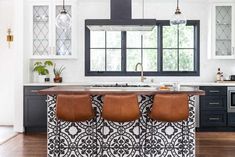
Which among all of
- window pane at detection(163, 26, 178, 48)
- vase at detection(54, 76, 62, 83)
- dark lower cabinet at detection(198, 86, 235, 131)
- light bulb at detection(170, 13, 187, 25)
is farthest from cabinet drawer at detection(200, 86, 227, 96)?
vase at detection(54, 76, 62, 83)

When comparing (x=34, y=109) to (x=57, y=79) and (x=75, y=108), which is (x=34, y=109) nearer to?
(x=57, y=79)

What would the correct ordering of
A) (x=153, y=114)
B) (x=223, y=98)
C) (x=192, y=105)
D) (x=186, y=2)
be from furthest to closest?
1. (x=186, y=2)
2. (x=223, y=98)
3. (x=192, y=105)
4. (x=153, y=114)

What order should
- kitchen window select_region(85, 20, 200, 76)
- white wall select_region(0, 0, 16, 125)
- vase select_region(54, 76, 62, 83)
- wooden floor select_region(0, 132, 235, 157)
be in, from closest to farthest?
wooden floor select_region(0, 132, 235, 157), vase select_region(54, 76, 62, 83), kitchen window select_region(85, 20, 200, 76), white wall select_region(0, 0, 16, 125)

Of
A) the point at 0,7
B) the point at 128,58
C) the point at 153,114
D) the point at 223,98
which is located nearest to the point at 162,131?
the point at 153,114

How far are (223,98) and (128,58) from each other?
212 cm

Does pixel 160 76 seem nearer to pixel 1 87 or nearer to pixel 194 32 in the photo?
pixel 194 32

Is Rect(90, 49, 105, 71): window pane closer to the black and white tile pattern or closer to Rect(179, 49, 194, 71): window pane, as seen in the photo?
Rect(179, 49, 194, 71): window pane

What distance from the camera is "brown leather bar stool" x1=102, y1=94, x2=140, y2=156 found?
3.99 m

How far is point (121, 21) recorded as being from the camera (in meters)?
5.24

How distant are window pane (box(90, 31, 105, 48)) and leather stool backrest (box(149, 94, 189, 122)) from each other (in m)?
3.47

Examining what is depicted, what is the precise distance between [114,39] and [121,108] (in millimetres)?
3480

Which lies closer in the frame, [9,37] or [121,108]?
[121,108]

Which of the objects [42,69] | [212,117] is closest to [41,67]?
[42,69]

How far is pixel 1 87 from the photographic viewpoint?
7387 millimetres
